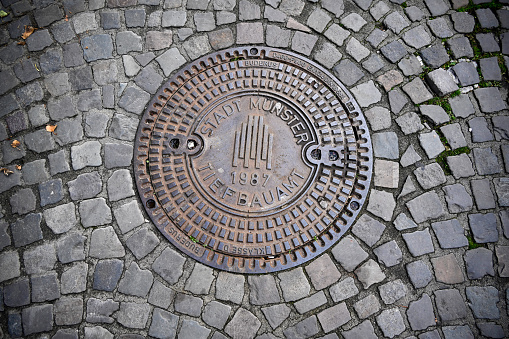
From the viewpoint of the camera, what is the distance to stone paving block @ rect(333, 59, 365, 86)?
3184 millimetres

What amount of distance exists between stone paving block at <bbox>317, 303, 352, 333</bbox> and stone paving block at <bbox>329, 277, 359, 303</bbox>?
0.06 m

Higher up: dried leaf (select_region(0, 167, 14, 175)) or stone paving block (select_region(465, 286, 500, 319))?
dried leaf (select_region(0, 167, 14, 175))

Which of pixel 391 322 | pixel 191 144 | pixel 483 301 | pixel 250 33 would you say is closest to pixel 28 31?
pixel 191 144

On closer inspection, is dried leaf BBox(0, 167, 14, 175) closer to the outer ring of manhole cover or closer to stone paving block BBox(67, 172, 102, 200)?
stone paving block BBox(67, 172, 102, 200)

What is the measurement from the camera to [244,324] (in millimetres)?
2594

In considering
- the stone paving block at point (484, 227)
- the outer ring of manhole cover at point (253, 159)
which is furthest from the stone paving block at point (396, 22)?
the stone paving block at point (484, 227)

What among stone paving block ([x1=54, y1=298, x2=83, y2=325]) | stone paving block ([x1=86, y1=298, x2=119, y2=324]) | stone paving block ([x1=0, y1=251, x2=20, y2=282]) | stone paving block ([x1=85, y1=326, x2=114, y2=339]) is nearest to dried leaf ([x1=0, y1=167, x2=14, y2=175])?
stone paving block ([x1=0, y1=251, x2=20, y2=282])

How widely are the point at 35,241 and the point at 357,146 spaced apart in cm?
268

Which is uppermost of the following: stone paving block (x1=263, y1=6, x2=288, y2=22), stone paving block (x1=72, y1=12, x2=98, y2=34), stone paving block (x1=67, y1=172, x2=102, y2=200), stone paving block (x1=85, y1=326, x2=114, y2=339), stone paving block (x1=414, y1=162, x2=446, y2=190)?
stone paving block (x1=263, y1=6, x2=288, y2=22)

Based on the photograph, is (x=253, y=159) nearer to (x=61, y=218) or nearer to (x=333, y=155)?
(x=333, y=155)

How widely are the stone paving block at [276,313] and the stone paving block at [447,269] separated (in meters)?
1.12

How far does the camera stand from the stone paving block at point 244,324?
2576 mm

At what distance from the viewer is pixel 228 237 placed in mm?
2758

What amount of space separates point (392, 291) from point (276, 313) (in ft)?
2.92
